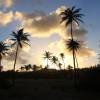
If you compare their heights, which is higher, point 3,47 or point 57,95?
point 3,47

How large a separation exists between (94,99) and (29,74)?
74.5m

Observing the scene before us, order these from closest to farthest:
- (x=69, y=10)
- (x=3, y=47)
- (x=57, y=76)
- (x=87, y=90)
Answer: (x=87, y=90) < (x=69, y=10) < (x=3, y=47) < (x=57, y=76)

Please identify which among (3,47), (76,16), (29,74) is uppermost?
(76,16)

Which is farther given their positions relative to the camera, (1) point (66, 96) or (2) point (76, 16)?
(2) point (76, 16)

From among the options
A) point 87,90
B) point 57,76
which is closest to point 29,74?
point 57,76

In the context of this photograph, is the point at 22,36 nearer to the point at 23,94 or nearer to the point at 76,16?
the point at 76,16

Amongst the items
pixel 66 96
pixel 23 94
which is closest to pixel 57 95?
pixel 66 96

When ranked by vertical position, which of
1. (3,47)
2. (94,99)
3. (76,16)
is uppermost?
(76,16)

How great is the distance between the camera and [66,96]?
69.5 m

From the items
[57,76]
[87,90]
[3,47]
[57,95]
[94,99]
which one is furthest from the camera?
[57,76]

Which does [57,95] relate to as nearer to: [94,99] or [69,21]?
[94,99]

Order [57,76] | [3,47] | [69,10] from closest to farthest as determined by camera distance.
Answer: [69,10], [3,47], [57,76]

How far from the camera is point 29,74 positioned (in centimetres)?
13812

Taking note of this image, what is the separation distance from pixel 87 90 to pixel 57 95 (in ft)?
39.4
